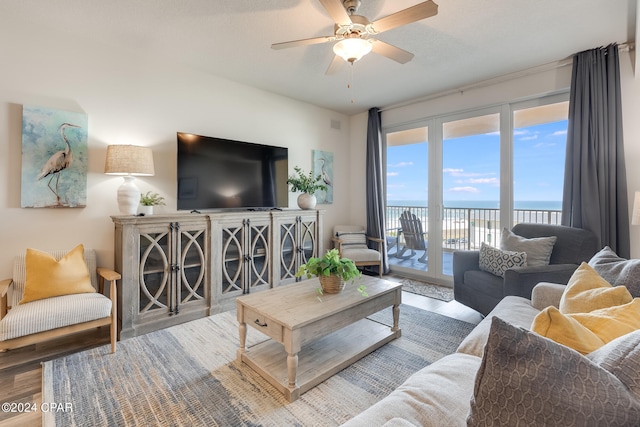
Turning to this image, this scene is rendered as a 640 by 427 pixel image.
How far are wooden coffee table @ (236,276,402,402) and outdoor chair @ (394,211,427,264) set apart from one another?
6.66 ft

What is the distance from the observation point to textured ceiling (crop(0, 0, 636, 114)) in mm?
2184

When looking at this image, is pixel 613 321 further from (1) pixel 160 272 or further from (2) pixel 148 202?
(2) pixel 148 202

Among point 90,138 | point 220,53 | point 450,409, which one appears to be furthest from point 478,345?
point 90,138

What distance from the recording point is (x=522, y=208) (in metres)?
3.52

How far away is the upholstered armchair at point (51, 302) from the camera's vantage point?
1.89 metres

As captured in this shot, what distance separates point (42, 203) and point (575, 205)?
4.82 metres

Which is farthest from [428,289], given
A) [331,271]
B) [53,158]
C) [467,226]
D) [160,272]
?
[53,158]

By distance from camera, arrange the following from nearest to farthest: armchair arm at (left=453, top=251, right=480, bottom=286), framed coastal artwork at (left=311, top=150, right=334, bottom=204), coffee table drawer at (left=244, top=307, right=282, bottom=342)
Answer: coffee table drawer at (left=244, top=307, right=282, bottom=342)
armchair arm at (left=453, top=251, right=480, bottom=286)
framed coastal artwork at (left=311, top=150, right=334, bottom=204)

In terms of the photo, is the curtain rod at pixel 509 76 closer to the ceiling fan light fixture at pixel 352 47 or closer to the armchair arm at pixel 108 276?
the ceiling fan light fixture at pixel 352 47

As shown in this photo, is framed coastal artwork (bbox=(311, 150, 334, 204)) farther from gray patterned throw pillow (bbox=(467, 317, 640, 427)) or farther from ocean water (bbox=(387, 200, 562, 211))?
gray patterned throw pillow (bbox=(467, 317, 640, 427))

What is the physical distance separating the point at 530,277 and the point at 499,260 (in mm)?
419

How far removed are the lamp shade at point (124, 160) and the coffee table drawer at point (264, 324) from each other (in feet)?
5.21

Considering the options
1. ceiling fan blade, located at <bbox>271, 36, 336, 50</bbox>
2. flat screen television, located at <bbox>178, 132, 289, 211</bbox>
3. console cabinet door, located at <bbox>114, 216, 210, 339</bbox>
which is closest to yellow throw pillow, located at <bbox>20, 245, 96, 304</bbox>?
console cabinet door, located at <bbox>114, 216, 210, 339</bbox>

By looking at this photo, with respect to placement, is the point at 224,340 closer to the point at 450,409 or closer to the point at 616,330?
the point at 450,409
